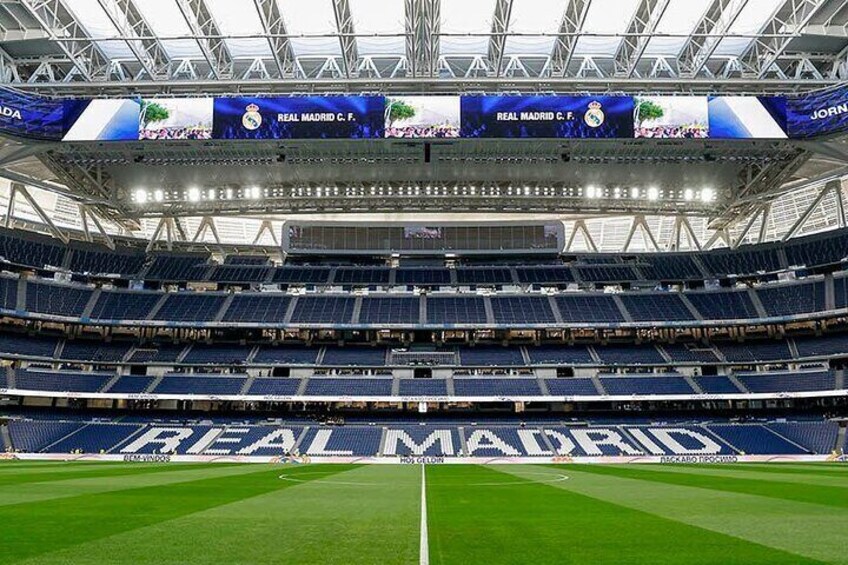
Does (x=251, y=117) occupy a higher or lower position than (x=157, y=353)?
higher

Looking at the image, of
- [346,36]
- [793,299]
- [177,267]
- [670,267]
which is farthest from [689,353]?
[177,267]

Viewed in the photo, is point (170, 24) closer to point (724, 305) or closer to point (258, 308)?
point (258, 308)

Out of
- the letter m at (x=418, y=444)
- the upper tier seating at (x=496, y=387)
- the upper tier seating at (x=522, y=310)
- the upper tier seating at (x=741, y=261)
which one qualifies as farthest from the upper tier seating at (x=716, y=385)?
the letter m at (x=418, y=444)

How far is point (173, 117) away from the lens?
35625 millimetres

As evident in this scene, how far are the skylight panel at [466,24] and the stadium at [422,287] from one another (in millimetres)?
188

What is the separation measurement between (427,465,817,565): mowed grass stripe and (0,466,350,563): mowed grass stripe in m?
4.37

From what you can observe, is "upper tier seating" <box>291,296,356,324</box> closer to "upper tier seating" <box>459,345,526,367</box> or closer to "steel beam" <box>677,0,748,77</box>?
"upper tier seating" <box>459,345,526,367</box>

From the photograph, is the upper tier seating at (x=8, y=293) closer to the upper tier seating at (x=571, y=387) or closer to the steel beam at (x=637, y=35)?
the upper tier seating at (x=571, y=387)

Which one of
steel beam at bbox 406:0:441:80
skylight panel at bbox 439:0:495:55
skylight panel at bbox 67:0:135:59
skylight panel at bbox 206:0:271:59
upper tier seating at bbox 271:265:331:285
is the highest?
skylight panel at bbox 439:0:495:55

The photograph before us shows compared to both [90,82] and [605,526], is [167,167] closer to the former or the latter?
[90,82]

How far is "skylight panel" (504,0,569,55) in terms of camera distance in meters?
31.3

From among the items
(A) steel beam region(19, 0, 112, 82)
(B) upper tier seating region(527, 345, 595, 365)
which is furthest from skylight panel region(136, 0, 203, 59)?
(B) upper tier seating region(527, 345, 595, 365)

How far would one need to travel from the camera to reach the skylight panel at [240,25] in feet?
102

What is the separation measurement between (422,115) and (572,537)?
102 ft
